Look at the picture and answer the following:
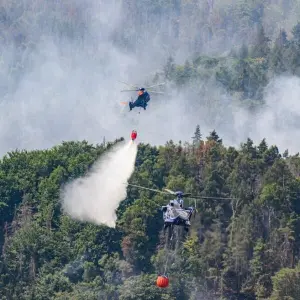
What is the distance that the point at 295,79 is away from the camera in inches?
7633

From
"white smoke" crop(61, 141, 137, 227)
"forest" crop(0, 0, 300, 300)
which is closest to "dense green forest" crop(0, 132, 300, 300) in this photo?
"forest" crop(0, 0, 300, 300)

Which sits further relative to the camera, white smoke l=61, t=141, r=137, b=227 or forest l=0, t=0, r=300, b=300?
forest l=0, t=0, r=300, b=300

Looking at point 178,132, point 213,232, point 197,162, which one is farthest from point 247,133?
point 213,232

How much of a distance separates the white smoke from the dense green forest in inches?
129

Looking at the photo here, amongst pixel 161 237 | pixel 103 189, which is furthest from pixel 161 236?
pixel 103 189

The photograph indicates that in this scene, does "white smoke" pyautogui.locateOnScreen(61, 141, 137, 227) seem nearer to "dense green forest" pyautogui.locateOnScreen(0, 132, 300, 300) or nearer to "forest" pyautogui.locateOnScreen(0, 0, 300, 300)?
"dense green forest" pyautogui.locateOnScreen(0, 132, 300, 300)

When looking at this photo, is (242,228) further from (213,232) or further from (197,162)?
(197,162)

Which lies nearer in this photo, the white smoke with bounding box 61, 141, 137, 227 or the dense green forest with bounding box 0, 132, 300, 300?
the white smoke with bounding box 61, 141, 137, 227

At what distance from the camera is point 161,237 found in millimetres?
131750

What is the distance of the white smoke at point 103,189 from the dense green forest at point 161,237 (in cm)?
328

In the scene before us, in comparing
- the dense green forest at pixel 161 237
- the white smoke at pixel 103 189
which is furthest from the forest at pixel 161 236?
the white smoke at pixel 103 189

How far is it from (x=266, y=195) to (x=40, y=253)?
22.1m

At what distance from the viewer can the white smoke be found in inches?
4621

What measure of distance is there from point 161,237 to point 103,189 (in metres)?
15.4
